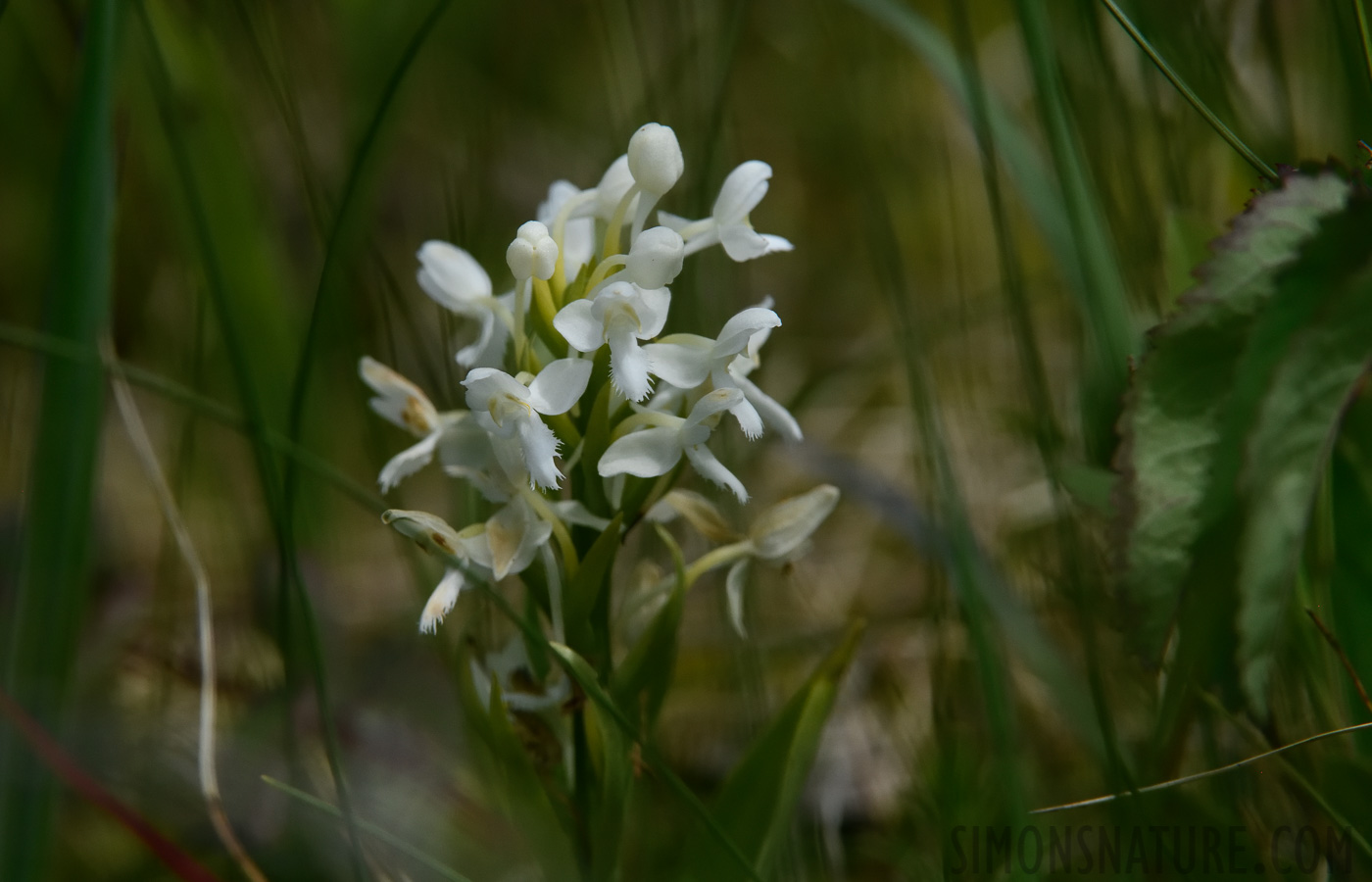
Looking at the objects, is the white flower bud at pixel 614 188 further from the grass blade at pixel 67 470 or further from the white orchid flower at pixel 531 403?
the grass blade at pixel 67 470

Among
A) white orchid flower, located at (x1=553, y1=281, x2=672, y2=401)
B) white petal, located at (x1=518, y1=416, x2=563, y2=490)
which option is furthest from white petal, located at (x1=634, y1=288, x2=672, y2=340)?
white petal, located at (x1=518, y1=416, x2=563, y2=490)

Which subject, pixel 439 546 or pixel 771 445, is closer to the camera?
pixel 439 546

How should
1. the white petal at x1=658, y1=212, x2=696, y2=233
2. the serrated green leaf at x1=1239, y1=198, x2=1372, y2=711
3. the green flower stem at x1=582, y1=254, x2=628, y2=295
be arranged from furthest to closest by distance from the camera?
the white petal at x1=658, y1=212, x2=696, y2=233, the green flower stem at x1=582, y1=254, x2=628, y2=295, the serrated green leaf at x1=1239, y1=198, x2=1372, y2=711

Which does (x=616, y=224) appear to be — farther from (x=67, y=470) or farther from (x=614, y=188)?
(x=67, y=470)

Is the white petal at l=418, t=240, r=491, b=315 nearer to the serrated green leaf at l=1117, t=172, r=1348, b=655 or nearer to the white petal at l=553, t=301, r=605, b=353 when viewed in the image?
the white petal at l=553, t=301, r=605, b=353

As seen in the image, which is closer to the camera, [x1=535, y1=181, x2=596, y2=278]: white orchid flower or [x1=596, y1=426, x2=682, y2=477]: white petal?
[x1=596, y1=426, x2=682, y2=477]: white petal

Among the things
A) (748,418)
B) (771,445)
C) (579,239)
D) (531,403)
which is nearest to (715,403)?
(748,418)

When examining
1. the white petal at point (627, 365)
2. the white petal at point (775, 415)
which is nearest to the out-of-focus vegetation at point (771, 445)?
the white petal at point (775, 415)
